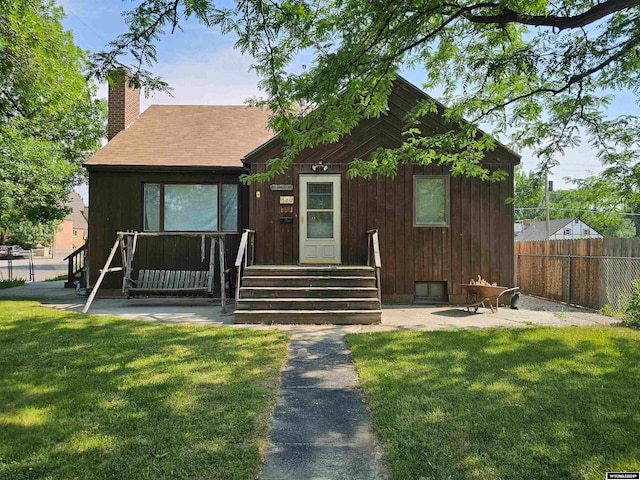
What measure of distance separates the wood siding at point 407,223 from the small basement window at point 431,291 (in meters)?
0.19

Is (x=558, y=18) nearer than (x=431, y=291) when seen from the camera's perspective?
Yes

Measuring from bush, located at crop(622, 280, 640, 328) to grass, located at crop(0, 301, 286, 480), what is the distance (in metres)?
6.39

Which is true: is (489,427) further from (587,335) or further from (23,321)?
(23,321)

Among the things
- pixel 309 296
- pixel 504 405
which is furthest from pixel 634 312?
pixel 309 296

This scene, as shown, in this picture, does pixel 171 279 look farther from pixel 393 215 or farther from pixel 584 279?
pixel 584 279

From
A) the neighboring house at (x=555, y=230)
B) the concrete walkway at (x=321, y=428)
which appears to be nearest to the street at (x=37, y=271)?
the concrete walkway at (x=321, y=428)

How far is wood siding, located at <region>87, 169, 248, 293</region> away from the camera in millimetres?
11227

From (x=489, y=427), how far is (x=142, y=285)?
946 centimetres

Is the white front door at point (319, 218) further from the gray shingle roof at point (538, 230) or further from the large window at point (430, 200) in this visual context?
the gray shingle roof at point (538, 230)

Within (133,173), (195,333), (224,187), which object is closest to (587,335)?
(195,333)

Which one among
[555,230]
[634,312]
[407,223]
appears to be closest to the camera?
[634,312]

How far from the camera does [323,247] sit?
10.3 metres

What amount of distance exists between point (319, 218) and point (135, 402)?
7.10 meters

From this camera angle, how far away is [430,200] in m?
10.4
